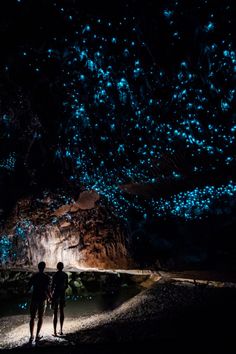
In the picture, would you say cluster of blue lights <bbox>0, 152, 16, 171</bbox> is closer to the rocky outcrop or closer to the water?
the rocky outcrop

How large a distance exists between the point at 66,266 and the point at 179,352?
1132cm

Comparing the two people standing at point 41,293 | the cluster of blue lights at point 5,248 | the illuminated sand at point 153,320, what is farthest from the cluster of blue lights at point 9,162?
the two people standing at point 41,293

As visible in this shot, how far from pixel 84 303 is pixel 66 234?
6.14 m

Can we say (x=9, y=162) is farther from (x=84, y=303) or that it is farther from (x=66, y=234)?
(x=84, y=303)

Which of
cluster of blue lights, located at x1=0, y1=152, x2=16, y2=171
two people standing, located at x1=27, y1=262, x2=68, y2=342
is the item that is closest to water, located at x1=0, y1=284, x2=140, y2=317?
two people standing, located at x1=27, y1=262, x2=68, y2=342

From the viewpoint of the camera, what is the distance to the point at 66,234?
1567 cm

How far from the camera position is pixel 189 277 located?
11.0m

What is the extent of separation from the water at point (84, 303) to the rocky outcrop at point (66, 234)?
3.66 meters

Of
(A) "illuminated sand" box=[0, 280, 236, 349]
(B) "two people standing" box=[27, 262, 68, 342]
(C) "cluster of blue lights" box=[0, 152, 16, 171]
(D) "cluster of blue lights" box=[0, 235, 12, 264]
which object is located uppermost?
(C) "cluster of blue lights" box=[0, 152, 16, 171]

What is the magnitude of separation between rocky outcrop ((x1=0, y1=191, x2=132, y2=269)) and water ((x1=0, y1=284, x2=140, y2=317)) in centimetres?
366

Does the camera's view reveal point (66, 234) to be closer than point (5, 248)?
Yes

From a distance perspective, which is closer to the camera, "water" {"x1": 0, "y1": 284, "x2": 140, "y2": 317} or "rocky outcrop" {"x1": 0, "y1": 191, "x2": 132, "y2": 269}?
"water" {"x1": 0, "y1": 284, "x2": 140, "y2": 317}

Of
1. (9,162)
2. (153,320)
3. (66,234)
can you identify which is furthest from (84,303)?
(9,162)

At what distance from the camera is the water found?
887cm
